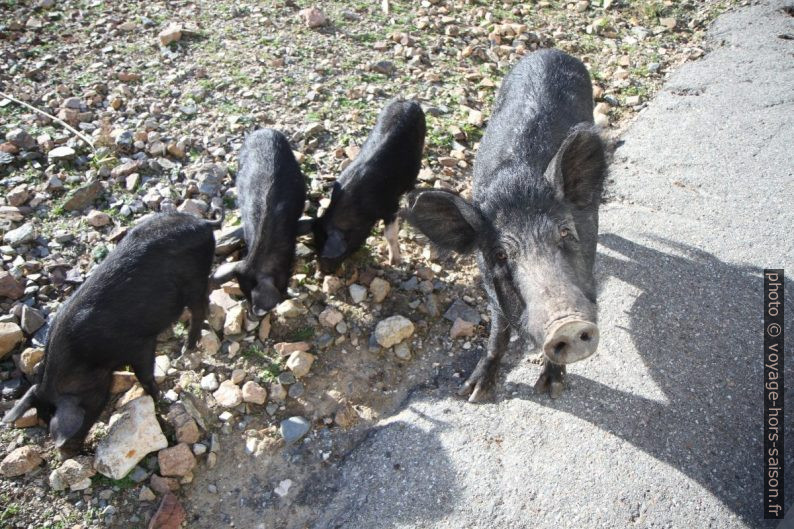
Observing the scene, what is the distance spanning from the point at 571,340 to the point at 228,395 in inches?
95.3

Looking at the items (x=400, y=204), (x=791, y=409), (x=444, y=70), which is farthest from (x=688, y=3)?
(x=791, y=409)

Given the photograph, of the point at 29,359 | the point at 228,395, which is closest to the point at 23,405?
the point at 29,359

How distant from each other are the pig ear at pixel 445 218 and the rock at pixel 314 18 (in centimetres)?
498

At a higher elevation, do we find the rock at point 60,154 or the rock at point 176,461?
the rock at point 60,154

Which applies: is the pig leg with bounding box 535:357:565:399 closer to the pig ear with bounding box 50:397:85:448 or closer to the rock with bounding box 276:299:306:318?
the rock with bounding box 276:299:306:318

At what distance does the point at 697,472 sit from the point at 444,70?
5.24 m

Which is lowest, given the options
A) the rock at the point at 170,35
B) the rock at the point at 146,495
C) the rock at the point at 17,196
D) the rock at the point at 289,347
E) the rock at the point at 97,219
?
the rock at the point at 146,495

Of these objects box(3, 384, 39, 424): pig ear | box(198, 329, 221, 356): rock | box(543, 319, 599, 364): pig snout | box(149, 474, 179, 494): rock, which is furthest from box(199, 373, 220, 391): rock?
box(543, 319, 599, 364): pig snout

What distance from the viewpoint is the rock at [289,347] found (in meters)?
4.42

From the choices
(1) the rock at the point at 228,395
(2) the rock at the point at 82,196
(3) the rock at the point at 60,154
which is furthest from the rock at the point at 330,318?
(3) the rock at the point at 60,154

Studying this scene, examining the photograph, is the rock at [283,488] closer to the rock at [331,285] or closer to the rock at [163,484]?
the rock at [163,484]

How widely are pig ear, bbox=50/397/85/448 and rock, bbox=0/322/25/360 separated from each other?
0.84 meters

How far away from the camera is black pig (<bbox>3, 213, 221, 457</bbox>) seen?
376 centimetres

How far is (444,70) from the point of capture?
23.6 feet
